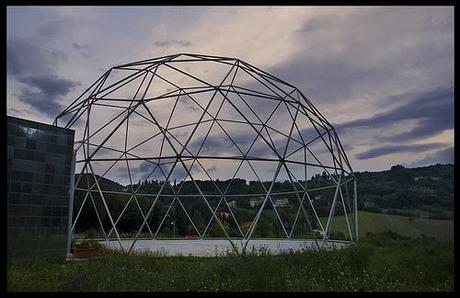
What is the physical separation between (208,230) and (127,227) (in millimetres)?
6693

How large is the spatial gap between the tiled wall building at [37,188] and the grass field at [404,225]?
1423 cm

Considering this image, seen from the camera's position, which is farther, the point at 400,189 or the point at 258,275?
the point at 400,189

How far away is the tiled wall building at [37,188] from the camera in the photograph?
44.1 ft

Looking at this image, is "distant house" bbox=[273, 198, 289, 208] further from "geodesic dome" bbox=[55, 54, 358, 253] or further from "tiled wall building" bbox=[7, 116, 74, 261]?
"tiled wall building" bbox=[7, 116, 74, 261]

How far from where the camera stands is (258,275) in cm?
1008

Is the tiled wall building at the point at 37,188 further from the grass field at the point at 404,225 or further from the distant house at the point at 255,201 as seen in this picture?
the distant house at the point at 255,201

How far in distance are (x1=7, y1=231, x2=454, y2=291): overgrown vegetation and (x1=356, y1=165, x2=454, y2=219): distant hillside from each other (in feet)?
30.3

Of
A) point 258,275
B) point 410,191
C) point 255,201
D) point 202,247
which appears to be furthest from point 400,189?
point 258,275

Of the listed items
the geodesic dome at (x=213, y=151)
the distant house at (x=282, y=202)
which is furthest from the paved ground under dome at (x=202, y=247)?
the distant house at (x=282, y=202)

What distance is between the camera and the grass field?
1772 cm

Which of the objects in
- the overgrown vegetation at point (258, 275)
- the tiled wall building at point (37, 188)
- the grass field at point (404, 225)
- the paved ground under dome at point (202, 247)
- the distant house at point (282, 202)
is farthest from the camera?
the distant house at point (282, 202)

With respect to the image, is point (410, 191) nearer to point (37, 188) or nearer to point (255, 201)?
point (255, 201)

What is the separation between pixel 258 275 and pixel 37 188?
27.4ft
